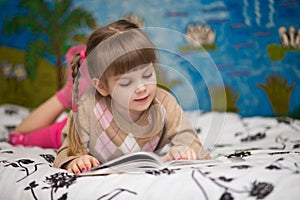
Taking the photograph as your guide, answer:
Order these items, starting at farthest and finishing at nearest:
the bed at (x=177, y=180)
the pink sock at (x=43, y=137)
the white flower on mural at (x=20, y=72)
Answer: the white flower on mural at (x=20, y=72) → the pink sock at (x=43, y=137) → the bed at (x=177, y=180)

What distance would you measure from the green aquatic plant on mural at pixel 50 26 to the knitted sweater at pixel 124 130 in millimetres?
1401

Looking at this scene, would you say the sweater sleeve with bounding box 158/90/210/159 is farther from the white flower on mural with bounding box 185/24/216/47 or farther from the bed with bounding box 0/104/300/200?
the white flower on mural with bounding box 185/24/216/47

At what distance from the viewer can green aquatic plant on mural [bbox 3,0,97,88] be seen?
2865 mm

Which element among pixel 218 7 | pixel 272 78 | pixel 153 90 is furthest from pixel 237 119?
pixel 153 90

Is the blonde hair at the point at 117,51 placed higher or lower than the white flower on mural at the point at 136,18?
higher

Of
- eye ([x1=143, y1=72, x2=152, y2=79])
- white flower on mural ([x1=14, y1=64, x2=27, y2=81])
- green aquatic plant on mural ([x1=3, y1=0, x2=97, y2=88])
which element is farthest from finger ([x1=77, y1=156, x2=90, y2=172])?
white flower on mural ([x1=14, y1=64, x2=27, y2=81])

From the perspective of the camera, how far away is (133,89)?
4.44 ft

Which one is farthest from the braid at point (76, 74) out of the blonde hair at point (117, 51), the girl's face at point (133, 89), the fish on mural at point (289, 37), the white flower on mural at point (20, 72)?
the white flower on mural at point (20, 72)

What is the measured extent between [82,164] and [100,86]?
0.22 meters

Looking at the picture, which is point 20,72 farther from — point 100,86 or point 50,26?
point 100,86

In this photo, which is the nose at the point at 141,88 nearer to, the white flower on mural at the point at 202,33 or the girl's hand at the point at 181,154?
the girl's hand at the point at 181,154

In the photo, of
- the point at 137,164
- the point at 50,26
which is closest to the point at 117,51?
the point at 137,164

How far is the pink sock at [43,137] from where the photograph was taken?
1980 millimetres

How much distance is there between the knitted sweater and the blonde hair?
79 mm
